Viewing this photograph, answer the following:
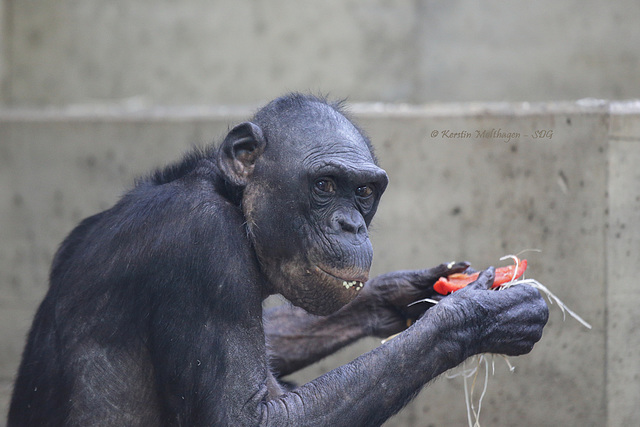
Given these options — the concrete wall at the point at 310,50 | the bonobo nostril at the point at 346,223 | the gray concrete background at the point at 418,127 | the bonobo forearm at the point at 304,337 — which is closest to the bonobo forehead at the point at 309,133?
the bonobo nostril at the point at 346,223

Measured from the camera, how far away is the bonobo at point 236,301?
3.10m

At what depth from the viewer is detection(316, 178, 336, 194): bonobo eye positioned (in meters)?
3.39

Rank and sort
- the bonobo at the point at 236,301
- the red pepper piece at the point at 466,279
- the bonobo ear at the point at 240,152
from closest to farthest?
1. the bonobo at the point at 236,301
2. the bonobo ear at the point at 240,152
3. the red pepper piece at the point at 466,279

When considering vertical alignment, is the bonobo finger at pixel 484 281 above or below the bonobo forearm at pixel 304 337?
above

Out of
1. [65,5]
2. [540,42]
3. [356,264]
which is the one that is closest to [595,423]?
[356,264]

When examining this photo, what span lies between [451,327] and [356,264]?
51 centimetres

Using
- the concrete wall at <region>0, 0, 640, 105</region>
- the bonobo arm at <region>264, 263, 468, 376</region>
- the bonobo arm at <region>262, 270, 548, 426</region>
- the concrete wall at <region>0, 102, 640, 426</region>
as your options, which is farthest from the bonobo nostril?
the concrete wall at <region>0, 0, 640, 105</region>

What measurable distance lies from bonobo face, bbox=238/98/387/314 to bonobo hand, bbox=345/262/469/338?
65cm

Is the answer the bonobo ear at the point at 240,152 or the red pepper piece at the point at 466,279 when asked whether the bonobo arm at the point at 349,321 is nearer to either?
the red pepper piece at the point at 466,279

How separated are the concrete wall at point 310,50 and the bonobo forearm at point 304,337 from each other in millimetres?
4682

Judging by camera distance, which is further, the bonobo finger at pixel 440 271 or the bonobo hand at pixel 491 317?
the bonobo finger at pixel 440 271

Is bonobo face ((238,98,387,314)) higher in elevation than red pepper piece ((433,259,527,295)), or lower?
higher

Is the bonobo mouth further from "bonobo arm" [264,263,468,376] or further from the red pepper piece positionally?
"bonobo arm" [264,263,468,376]

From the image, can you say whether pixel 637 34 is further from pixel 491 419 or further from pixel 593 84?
pixel 491 419
